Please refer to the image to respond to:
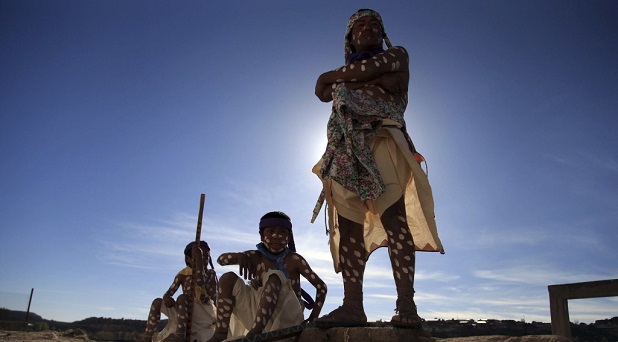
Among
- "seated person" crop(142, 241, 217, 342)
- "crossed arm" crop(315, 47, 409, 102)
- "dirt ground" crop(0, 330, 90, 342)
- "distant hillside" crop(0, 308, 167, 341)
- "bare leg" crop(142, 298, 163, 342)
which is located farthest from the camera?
"distant hillside" crop(0, 308, 167, 341)

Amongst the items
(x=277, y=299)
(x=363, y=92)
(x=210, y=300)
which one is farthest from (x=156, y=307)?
(x=363, y=92)

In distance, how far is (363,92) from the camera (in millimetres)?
3113

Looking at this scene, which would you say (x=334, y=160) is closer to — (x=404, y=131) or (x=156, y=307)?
(x=404, y=131)

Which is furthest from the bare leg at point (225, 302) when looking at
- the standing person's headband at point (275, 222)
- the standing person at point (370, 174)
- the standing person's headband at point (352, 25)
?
the standing person's headband at point (352, 25)

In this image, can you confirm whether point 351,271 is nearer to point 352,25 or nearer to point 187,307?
point 352,25

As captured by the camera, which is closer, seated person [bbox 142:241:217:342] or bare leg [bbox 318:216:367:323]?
bare leg [bbox 318:216:367:323]

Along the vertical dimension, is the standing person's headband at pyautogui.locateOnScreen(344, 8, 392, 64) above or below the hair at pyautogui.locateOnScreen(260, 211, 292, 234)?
above

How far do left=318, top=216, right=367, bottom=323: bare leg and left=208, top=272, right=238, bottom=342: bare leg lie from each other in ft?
4.45

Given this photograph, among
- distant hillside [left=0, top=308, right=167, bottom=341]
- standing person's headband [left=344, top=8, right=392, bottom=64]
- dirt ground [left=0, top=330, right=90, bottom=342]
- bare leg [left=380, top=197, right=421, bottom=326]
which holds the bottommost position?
distant hillside [left=0, top=308, right=167, bottom=341]

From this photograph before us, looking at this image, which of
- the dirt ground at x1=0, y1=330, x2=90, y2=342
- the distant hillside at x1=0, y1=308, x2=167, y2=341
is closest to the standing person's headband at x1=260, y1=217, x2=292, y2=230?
the dirt ground at x1=0, y1=330, x2=90, y2=342

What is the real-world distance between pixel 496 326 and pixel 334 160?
4.86 meters

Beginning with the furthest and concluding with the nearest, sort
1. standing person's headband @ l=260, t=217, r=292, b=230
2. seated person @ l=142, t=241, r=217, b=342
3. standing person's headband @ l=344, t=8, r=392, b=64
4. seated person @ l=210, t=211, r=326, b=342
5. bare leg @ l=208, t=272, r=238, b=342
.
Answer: seated person @ l=142, t=241, r=217, b=342
standing person's headband @ l=260, t=217, r=292, b=230
bare leg @ l=208, t=272, r=238, b=342
seated person @ l=210, t=211, r=326, b=342
standing person's headband @ l=344, t=8, r=392, b=64

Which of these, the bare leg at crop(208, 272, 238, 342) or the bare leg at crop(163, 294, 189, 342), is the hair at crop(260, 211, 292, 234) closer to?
the bare leg at crop(208, 272, 238, 342)

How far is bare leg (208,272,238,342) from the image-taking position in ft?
12.4
